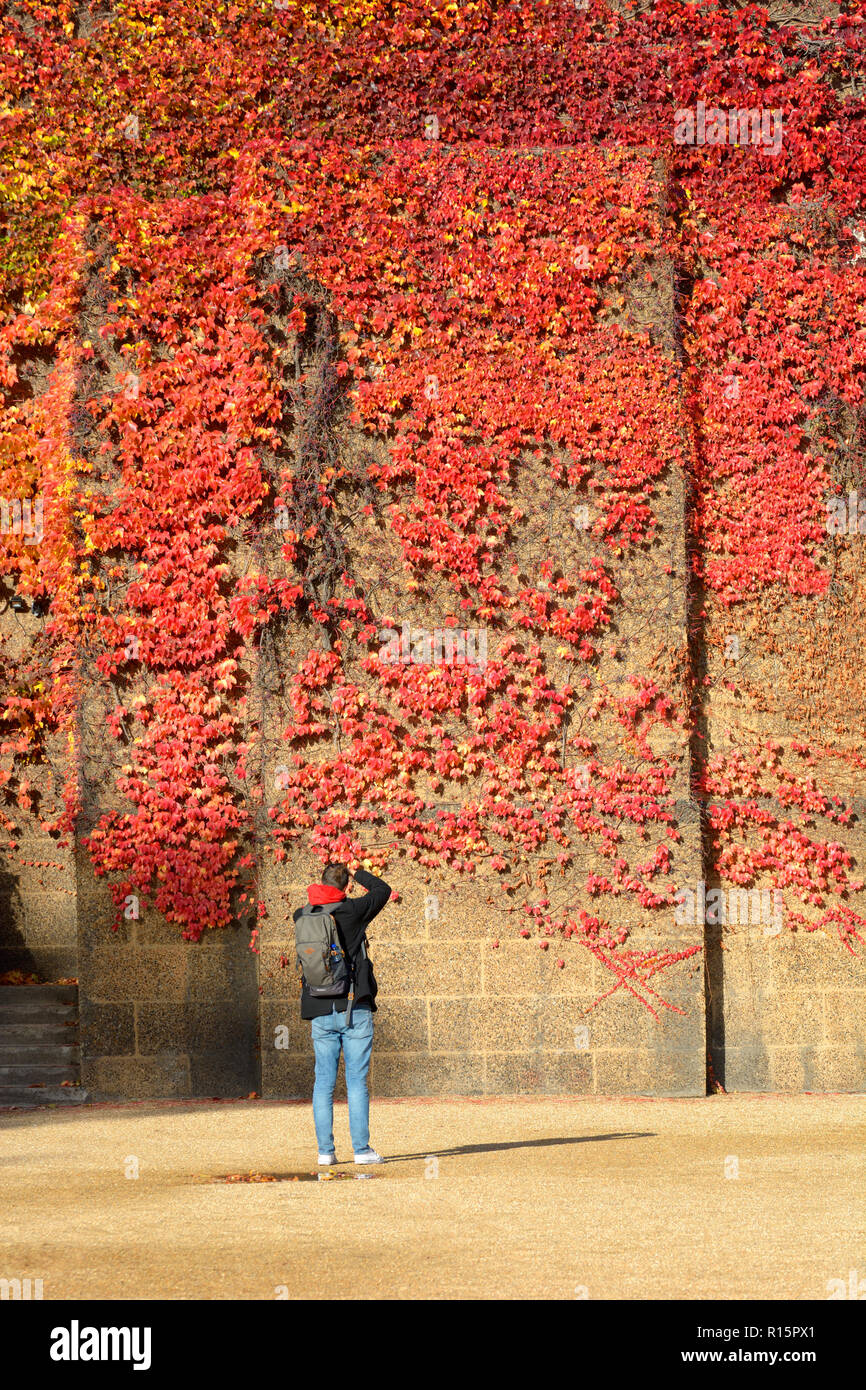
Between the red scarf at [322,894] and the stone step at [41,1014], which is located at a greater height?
the red scarf at [322,894]

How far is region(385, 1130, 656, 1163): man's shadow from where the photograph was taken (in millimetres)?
8359

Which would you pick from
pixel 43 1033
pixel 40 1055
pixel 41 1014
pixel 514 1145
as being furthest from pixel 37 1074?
pixel 514 1145

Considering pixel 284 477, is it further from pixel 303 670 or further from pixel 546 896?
pixel 546 896

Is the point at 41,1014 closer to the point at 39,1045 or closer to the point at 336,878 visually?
the point at 39,1045

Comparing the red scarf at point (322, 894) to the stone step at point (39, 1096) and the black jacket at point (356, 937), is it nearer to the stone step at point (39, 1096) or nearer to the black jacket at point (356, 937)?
the black jacket at point (356, 937)

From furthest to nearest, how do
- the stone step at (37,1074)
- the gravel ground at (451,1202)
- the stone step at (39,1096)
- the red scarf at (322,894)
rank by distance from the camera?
the stone step at (37,1074) → the stone step at (39,1096) → the red scarf at (322,894) → the gravel ground at (451,1202)

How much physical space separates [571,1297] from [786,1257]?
3.46 feet

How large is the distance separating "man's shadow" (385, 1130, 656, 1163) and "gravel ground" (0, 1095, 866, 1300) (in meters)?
0.02

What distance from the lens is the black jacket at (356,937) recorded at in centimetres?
795

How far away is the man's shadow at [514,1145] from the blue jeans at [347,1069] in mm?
415

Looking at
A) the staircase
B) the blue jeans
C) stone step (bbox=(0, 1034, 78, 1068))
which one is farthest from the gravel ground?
stone step (bbox=(0, 1034, 78, 1068))

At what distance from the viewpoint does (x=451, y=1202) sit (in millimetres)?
6883

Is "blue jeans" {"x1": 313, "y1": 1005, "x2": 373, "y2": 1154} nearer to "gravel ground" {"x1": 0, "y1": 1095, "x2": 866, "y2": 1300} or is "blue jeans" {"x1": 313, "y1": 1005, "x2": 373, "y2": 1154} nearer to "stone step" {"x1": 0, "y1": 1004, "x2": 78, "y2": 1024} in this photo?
"gravel ground" {"x1": 0, "y1": 1095, "x2": 866, "y2": 1300}

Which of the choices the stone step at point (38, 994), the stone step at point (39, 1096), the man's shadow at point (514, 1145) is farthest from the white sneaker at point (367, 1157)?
the stone step at point (38, 994)
